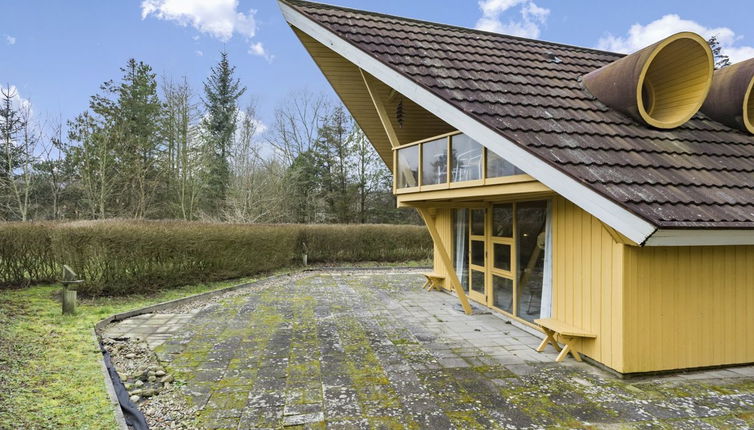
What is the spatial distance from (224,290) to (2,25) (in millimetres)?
17081

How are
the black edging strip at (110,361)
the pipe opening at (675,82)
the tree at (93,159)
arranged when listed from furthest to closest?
1. the tree at (93,159)
2. the pipe opening at (675,82)
3. the black edging strip at (110,361)

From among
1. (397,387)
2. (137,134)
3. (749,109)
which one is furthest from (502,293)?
(137,134)

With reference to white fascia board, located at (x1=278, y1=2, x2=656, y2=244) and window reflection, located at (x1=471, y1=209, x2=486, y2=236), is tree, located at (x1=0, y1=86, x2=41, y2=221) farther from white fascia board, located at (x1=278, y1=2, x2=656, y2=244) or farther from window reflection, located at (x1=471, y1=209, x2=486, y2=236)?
window reflection, located at (x1=471, y1=209, x2=486, y2=236)

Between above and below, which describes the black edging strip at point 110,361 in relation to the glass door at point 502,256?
below

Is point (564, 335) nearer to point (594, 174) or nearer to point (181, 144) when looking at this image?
point (594, 174)

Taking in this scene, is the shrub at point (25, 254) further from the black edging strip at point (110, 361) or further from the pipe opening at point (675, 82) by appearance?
the pipe opening at point (675, 82)

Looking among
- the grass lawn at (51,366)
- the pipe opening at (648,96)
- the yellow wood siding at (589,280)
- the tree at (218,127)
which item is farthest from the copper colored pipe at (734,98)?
the tree at (218,127)

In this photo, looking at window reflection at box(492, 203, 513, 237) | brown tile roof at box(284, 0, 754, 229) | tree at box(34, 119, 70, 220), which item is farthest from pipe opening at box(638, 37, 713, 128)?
tree at box(34, 119, 70, 220)

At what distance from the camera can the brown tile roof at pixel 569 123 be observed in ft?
12.7

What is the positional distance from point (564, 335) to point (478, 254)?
325cm

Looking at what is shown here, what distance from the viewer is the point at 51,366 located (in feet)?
13.6

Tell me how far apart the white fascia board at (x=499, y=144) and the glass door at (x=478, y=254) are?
2977mm

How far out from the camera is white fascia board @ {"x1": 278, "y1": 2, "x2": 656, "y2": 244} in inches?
139

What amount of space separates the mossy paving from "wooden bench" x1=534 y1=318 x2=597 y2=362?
27 cm
